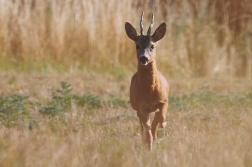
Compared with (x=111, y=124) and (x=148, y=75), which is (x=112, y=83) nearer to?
(x=111, y=124)

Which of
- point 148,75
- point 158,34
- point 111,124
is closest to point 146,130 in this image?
point 148,75

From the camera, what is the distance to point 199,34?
15.7 metres

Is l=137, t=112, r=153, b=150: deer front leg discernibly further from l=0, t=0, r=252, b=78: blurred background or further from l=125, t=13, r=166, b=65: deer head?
l=0, t=0, r=252, b=78: blurred background

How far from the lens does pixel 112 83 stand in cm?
1308

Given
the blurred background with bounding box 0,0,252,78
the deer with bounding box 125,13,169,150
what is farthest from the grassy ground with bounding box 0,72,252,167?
the blurred background with bounding box 0,0,252,78

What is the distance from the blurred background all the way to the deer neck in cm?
597

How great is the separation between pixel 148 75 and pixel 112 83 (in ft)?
15.8

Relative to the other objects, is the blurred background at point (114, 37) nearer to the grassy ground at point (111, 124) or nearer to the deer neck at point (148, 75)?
the grassy ground at point (111, 124)

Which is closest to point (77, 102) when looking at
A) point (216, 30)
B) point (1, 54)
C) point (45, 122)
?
point (45, 122)

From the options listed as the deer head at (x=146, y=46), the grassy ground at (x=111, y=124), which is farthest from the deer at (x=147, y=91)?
the grassy ground at (x=111, y=124)

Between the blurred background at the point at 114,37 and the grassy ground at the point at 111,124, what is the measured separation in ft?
3.17

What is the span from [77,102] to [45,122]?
5.13 ft

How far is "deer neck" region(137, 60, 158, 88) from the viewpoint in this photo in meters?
8.24

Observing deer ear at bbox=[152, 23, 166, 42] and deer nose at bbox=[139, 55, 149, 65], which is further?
deer ear at bbox=[152, 23, 166, 42]
